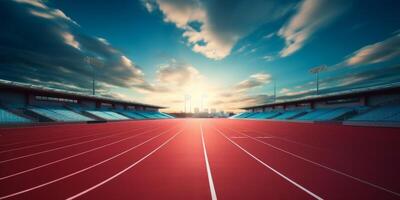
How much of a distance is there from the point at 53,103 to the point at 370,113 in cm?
5419

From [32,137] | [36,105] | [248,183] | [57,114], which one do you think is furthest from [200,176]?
[36,105]

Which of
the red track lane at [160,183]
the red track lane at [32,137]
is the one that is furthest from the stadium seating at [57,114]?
the red track lane at [160,183]

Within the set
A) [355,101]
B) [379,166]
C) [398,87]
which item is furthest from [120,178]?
[355,101]

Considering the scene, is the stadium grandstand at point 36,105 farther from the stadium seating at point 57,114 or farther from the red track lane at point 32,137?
the red track lane at point 32,137

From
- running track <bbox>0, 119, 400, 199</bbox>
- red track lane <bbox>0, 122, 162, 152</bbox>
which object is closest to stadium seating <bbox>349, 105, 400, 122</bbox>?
running track <bbox>0, 119, 400, 199</bbox>

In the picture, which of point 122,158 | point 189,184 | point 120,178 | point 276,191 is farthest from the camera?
point 122,158

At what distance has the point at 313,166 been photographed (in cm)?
567

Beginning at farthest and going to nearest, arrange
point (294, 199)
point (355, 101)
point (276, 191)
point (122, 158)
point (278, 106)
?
point (278, 106)
point (355, 101)
point (122, 158)
point (276, 191)
point (294, 199)

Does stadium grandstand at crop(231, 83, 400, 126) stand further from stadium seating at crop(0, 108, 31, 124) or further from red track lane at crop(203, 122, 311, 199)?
stadium seating at crop(0, 108, 31, 124)

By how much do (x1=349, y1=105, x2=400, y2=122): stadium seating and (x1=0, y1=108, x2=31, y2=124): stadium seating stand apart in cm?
4744

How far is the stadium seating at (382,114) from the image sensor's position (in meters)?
21.3

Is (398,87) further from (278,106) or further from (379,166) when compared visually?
(278,106)

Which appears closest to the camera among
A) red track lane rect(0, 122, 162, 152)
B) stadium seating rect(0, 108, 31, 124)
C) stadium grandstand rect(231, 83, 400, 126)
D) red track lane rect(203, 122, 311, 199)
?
red track lane rect(203, 122, 311, 199)

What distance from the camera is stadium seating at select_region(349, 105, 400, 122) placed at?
2134cm
